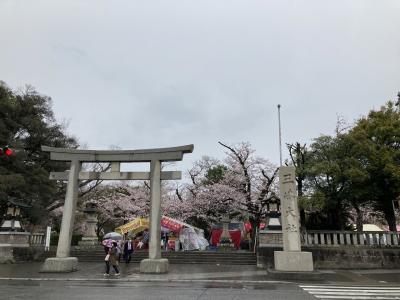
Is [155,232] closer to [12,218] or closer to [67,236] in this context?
[67,236]

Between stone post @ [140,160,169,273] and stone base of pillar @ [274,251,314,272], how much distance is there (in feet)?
17.6

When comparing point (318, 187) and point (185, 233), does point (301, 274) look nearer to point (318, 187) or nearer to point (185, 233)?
point (318, 187)

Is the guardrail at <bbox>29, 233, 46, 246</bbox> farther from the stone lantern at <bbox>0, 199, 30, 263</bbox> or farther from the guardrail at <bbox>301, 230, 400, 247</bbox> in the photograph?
the guardrail at <bbox>301, 230, 400, 247</bbox>

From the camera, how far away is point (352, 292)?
37.2ft

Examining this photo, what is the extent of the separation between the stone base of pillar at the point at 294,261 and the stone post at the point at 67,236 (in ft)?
31.6

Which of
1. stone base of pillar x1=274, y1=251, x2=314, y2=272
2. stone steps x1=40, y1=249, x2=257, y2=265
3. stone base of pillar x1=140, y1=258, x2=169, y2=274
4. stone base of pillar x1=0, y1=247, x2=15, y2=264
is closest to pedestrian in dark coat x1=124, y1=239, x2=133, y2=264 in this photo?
stone steps x1=40, y1=249, x2=257, y2=265

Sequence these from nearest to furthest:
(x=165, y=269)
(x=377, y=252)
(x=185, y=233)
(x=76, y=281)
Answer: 1. (x=76, y=281)
2. (x=165, y=269)
3. (x=377, y=252)
4. (x=185, y=233)

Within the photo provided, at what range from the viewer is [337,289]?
12.1 m

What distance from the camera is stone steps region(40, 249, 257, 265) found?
23.0 m

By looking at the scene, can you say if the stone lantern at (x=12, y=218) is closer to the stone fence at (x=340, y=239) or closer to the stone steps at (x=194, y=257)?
the stone steps at (x=194, y=257)

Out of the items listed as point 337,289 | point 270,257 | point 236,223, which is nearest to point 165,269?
point 270,257

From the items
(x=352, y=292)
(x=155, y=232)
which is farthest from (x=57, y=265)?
(x=352, y=292)

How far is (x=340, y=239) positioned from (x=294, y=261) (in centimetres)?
579

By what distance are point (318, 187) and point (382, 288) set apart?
11.0 m
